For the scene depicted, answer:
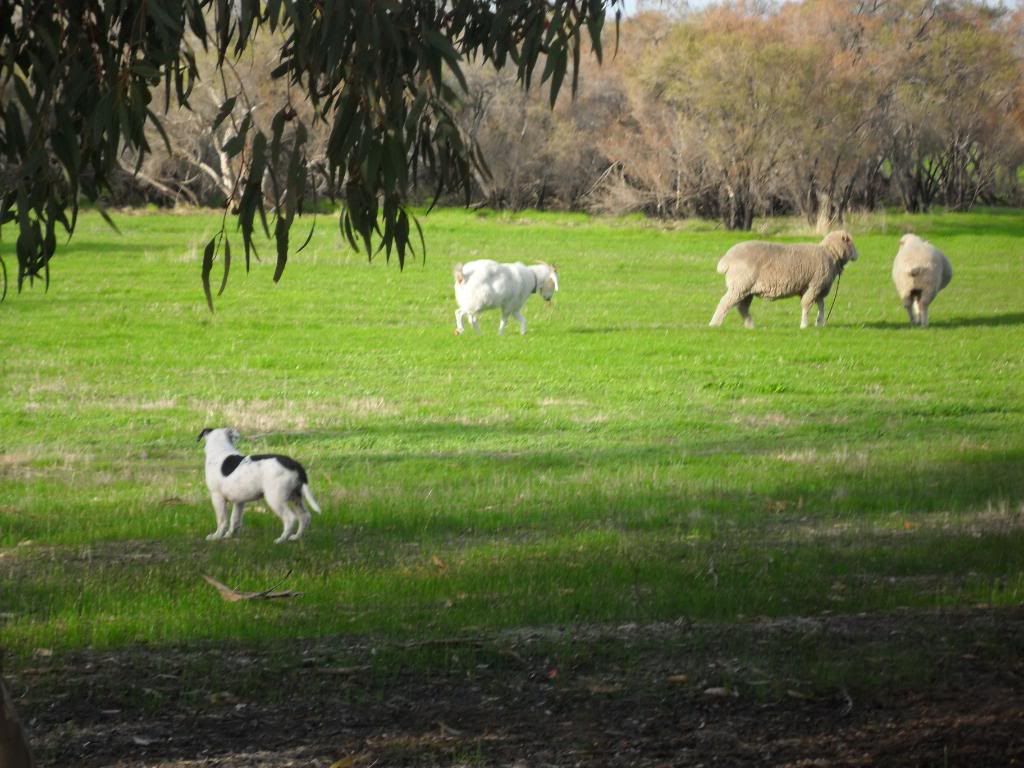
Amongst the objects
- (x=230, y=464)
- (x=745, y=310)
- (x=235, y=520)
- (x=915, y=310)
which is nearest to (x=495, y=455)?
(x=235, y=520)

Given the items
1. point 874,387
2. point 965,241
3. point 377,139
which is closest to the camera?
point 377,139

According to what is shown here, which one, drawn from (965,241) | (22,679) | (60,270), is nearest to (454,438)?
(22,679)

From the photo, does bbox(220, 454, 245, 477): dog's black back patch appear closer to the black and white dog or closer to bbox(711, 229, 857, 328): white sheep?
the black and white dog

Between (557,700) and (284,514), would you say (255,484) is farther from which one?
(557,700)

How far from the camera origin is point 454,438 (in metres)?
14.3

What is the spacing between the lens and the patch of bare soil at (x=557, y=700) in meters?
5.04

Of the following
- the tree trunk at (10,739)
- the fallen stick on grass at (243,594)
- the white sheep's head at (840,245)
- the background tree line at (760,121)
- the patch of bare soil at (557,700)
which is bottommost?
the fallen stick on grass at (243,594)

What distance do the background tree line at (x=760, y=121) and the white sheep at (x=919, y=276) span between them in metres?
A: 23.6

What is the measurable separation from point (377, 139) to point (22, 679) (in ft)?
8.44

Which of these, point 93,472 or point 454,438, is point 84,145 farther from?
point 454,438

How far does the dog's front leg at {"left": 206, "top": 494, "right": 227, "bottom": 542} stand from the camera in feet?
28.6

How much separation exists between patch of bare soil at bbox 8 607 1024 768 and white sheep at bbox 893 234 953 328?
63.6ft

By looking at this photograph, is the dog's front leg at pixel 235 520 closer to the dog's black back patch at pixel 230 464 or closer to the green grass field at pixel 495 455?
the green grass field at pixel 495 455

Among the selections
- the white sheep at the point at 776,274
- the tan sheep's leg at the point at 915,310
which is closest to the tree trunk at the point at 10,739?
the white sheep at the point at 776,274
